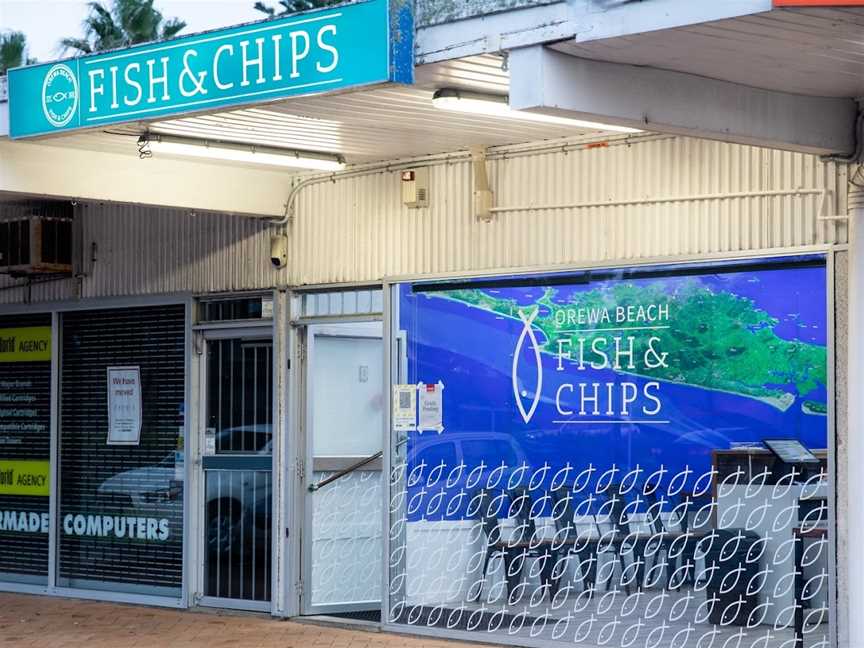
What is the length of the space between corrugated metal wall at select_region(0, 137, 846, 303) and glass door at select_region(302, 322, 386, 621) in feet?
2.30

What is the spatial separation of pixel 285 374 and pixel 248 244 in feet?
3.55

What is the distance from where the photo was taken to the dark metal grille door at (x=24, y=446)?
13.3 m

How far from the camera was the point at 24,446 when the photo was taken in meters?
13.5

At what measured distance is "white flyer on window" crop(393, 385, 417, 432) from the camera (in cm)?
1050

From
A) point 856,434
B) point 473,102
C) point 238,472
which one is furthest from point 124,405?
point 856,434

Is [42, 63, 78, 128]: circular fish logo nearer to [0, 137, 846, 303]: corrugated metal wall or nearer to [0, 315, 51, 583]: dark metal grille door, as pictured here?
[0, 137, 846, 303]: corrugated metal wall

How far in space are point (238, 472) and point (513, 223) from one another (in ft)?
10.8

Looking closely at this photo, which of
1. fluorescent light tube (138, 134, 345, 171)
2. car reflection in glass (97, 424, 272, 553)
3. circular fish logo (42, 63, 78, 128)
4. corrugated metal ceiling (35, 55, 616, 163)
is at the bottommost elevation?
car reflection in glass (97, 424, 272, 553)

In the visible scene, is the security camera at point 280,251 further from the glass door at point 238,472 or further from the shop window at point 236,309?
the glass door at point 238,472

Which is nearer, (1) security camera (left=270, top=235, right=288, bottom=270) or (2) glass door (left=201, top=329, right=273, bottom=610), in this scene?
(1) security camera (left=270, top=235, right=288, bottom=270)

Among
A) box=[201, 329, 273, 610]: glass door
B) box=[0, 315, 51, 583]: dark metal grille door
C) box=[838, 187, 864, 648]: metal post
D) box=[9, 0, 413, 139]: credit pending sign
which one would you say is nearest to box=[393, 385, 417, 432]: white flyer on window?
box=[201, 329, 273, 610]: glass door

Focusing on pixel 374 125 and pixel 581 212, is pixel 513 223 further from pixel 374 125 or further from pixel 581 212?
→ pixel 374 125

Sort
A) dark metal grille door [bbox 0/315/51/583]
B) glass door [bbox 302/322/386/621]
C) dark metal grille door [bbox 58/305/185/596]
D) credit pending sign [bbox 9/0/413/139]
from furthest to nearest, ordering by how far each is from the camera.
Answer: dark metal grille door [bbox 0/315/51/583], dark metal grille door [bbox 58/305/185/596], glass door [bbox 302/322/386/621], credit pending sign [bbox 9/0/413/139]

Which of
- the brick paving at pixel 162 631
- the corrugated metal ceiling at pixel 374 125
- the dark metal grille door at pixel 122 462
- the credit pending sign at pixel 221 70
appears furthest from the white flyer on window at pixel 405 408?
the credit pending sign at pixel 221 70
